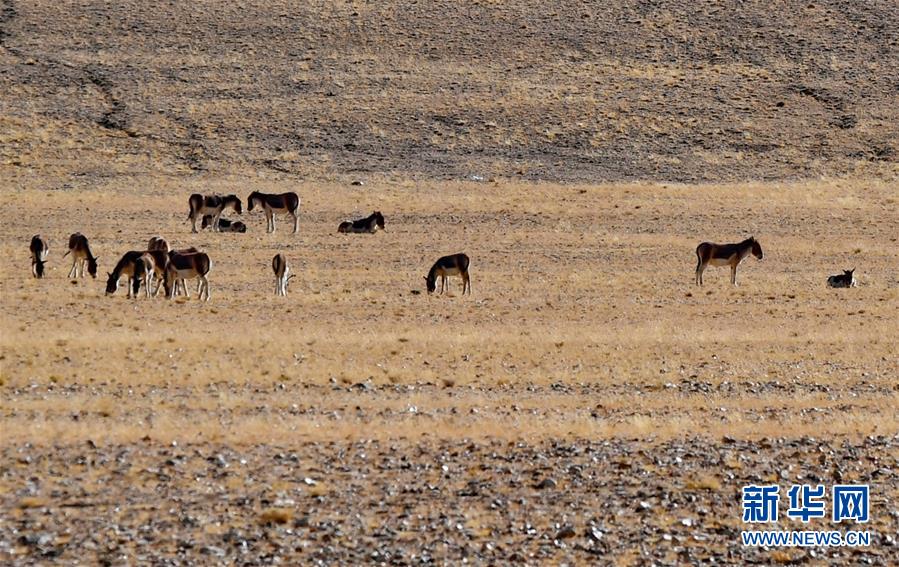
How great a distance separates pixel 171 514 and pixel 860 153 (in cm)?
4423

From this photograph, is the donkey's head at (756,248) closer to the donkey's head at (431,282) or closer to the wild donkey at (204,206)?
the donkey's head at (431,282)

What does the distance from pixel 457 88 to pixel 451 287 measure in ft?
99.5

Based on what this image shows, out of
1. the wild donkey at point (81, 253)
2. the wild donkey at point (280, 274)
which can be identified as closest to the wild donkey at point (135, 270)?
the wild donkey at point (81, 253)

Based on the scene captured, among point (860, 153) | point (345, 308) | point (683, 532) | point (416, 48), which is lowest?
point (683, 532)

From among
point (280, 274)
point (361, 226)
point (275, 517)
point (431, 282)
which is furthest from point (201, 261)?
point (275, 517)

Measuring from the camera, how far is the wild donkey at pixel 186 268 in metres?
26.7

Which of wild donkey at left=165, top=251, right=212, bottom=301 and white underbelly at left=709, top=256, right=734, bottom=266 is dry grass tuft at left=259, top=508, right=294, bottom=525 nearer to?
wild donkey at left=165, top=251, right=212, bottom=301

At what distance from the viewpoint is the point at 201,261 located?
87.7 feet

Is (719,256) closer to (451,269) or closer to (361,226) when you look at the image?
(451,269)

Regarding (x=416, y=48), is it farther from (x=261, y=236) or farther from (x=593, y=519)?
(x=593, y=519)

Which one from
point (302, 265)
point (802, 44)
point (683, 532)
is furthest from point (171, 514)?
point (802, 44)

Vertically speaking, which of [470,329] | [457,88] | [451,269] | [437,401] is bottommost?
[437,401]

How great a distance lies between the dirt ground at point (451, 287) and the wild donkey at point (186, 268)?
0.48m

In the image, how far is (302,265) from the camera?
106 ft
